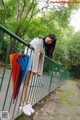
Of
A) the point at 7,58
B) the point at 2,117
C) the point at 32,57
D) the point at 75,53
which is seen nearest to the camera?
the point at 7,58

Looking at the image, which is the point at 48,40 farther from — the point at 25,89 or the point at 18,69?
the point at 18,69

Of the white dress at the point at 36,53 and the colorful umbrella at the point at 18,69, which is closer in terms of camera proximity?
the colorful umbrella at the point at 18,69

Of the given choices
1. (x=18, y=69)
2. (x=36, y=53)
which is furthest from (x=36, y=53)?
(x=18, y=69)

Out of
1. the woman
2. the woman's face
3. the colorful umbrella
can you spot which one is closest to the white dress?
the woman

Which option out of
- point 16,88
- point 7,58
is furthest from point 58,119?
point 7,58

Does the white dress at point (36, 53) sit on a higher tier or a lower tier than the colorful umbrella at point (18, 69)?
higher

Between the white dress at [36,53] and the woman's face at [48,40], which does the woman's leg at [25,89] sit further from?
the woman's face at [48,40]

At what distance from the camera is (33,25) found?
2577cm

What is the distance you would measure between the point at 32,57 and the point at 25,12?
22677 millimetres

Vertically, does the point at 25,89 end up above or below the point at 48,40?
below

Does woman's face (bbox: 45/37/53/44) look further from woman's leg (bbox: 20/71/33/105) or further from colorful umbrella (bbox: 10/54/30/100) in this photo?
colorful umbrella (bbox: 10/54/30/100)

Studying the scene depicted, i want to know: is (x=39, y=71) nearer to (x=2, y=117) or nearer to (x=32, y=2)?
(x=2, y=117)

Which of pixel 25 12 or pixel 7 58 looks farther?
pixel 25 12

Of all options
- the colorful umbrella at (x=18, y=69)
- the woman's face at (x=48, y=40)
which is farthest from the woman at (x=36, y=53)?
the colorful umbrella at (x=18, y=69)
